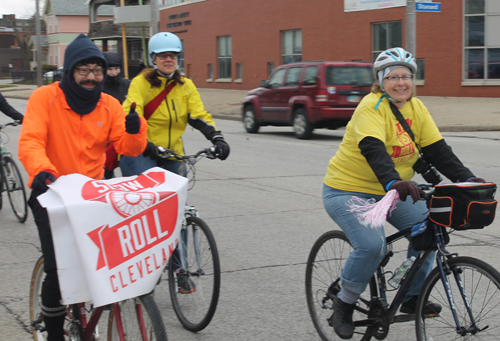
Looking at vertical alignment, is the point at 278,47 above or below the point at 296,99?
above

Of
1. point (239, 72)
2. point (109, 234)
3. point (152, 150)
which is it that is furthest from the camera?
point (239, 72)

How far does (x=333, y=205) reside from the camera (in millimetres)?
3641

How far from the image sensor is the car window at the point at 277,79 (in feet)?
55.4

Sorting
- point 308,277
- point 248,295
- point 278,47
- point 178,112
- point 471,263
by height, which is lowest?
point 248,295

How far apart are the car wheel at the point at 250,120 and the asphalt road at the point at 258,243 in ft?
16.9

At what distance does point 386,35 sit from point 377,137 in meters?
25.6

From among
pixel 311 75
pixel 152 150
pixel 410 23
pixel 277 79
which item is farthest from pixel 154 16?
pixel 152 150

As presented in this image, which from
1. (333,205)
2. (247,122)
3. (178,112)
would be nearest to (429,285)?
(333,205)

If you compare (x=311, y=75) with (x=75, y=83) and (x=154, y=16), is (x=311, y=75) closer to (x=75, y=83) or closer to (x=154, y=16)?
(x=154, y=16)

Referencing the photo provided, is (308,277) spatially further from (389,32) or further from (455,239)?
(389,32)

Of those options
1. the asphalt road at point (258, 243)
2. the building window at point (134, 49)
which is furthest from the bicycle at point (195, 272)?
the building window at point (134, 49)

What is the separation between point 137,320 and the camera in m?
2.84

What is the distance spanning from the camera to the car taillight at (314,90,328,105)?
15.4 meters

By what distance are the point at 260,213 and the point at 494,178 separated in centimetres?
401
